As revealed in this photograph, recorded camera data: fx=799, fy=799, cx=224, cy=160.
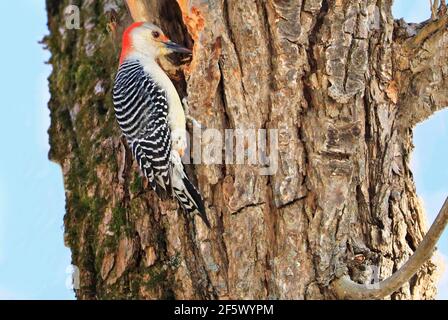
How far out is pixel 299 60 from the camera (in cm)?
487

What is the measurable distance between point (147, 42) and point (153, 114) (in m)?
0.50

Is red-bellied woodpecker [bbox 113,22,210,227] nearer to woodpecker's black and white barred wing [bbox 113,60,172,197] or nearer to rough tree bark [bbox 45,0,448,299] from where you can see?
woodpecker's black and white barred wing [bbox 113,60,172,197]

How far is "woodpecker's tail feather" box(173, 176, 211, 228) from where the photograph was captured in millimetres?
4824

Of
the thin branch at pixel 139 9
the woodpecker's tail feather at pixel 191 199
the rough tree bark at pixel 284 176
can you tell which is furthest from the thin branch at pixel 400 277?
the thin branch at pixel 139 9

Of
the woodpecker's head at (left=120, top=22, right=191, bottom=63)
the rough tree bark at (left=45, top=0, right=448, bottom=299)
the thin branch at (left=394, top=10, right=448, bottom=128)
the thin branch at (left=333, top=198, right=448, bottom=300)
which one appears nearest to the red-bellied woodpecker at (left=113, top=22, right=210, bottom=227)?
the woodpecker's head at (left=120, top=22, right=191, bottom=63)

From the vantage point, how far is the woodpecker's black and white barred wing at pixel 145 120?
195 inches

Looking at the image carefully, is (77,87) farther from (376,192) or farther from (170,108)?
(376,192)

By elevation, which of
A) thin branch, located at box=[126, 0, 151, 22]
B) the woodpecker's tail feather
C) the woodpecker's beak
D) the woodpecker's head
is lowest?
the woodpecker's tail feather

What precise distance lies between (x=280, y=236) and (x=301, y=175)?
1.28ft

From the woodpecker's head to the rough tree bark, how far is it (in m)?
0.11

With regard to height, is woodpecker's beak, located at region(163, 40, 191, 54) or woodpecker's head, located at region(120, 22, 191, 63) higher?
woodpecker's head, located at region(120, 22, 191, 63)

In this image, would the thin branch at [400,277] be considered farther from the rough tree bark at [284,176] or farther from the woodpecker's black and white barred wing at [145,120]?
the woodpecker's black and white barred wing at [145,120]

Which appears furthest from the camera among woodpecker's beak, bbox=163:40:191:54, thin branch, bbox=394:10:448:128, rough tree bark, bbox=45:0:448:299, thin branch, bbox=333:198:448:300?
thin branch, bbox=394:10:448:128

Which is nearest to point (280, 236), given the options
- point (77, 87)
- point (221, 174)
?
point (221, 174)
